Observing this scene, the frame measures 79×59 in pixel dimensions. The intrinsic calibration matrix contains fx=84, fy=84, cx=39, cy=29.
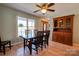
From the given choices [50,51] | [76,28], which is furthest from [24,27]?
[76,28]

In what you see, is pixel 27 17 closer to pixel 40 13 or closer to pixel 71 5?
pixel 40 13

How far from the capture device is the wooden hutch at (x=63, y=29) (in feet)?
5.77

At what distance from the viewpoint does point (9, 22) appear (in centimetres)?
176

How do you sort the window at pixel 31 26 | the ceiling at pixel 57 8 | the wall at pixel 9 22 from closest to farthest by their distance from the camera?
the ceiling at pixel 57 8, the wall at pixel 9 22, the window at pixel 31 26

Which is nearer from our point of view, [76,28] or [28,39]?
[76,28]

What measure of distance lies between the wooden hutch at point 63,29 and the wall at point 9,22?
0.43m

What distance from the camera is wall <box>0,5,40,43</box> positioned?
1690mm

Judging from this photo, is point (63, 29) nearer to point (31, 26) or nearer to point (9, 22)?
point (31, 26)

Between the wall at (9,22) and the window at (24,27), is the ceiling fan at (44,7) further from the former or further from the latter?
the window at (24,27)

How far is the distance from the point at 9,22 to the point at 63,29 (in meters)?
1.16

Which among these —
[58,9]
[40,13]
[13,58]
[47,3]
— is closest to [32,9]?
[40,13]

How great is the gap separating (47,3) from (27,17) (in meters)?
0.53

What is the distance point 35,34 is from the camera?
72.5 inches

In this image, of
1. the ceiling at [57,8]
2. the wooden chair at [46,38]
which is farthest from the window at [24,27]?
the wooden chair at [46,38]
